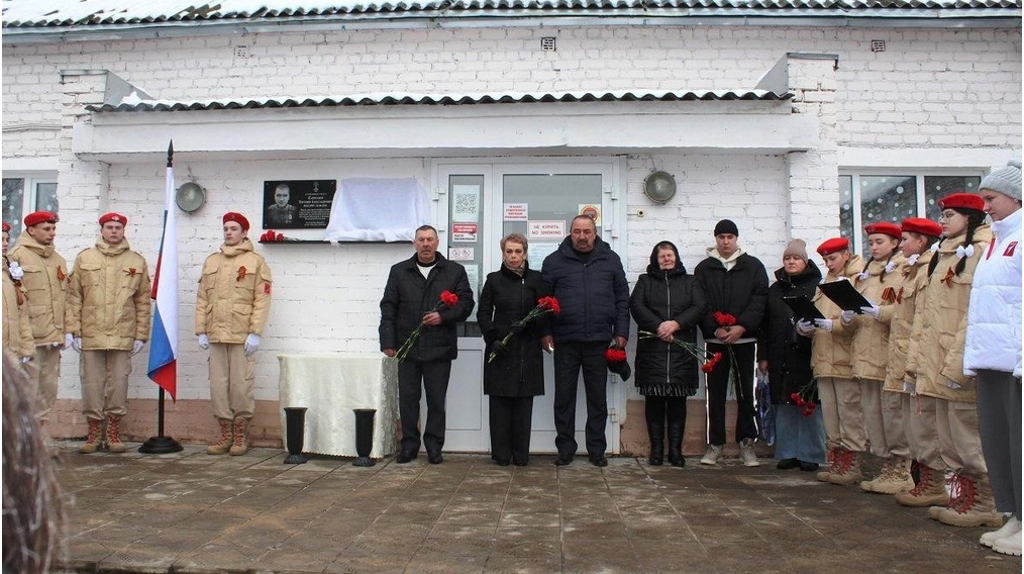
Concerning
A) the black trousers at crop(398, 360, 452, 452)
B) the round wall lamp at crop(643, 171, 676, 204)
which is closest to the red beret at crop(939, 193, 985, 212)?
the round wall lamp at crop(643, 171, 676, 204)

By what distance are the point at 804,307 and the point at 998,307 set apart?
1.83 meters

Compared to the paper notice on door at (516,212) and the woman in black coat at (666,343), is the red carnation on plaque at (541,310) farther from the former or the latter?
the paper notice on door at (516,212)

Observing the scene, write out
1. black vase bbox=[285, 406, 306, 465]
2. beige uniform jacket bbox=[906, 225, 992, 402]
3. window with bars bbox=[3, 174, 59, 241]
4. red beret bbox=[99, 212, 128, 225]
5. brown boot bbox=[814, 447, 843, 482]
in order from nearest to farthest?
beige uniform jacket bbox=[906, 225, 992, 402], brown boot bbox=[814, 447, 843, 482], black vase bbox=[285, 406, 306, 465], red beret bbox=[99, 212, 128, 225], window with bars bbox=[3, 174, 59, 241]

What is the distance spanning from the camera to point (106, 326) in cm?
687

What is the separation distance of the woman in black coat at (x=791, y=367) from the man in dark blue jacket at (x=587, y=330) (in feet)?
3.81

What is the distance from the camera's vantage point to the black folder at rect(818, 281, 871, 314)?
17.3ft

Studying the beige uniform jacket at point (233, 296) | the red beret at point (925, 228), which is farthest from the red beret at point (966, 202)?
the beige uniform jacket at point (233, 296)

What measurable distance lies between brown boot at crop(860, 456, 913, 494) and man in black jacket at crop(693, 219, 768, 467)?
1.12 metres

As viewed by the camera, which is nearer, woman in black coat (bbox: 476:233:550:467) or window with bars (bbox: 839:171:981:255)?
woman in black coat (bbox: 476:233:550:467)

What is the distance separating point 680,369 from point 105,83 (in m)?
5.70

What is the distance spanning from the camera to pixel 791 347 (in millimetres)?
6301

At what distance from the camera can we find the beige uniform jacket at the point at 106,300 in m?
6.86

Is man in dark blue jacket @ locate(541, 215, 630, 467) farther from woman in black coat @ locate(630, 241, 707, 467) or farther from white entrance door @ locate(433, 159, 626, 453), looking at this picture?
white entrance door @ locate(433, 159, 626, 453)

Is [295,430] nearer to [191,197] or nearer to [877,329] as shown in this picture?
[191,197]
